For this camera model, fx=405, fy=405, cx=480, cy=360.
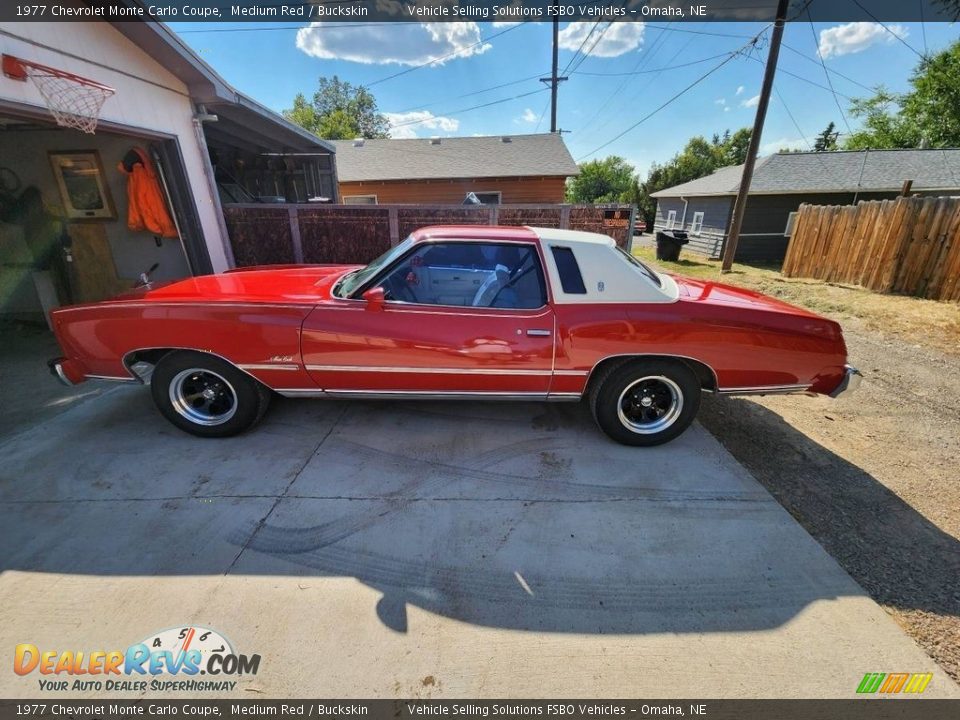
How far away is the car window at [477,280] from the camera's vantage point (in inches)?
117

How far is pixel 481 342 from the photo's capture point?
9.39ft

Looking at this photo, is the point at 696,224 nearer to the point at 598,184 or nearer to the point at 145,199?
the point at 145,199

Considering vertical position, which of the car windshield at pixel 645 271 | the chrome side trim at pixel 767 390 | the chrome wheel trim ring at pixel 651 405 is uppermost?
the car windshield at pixel 645 271

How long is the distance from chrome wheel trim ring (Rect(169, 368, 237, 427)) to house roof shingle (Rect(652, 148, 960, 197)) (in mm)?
16616

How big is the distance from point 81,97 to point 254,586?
513 centimetres

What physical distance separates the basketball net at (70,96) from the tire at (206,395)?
2.95 metres

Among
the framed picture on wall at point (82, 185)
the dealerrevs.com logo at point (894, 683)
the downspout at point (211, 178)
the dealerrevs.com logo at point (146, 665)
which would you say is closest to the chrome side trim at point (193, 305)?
the dealerrevs.com logo at point (146, 665)

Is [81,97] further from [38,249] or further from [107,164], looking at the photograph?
[38,249]

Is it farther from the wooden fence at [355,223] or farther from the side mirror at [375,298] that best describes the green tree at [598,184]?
the side mirror at [375,298]

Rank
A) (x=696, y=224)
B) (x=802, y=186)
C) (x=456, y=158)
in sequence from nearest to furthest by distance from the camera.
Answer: (x=802, y=186) < (x=456, y=158) < (x=696, y=224)

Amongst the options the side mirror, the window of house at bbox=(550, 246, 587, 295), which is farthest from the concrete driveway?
the window of house at bbox=(550, 246, 587, 295)

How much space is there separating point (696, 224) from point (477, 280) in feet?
57.8

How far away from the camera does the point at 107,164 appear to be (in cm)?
588

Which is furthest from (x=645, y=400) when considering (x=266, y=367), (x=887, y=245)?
(x=887, y=245)
